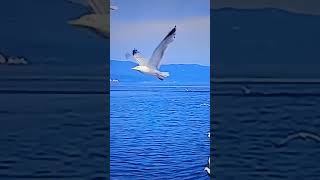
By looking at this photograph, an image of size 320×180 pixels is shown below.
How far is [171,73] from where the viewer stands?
450 centimetres

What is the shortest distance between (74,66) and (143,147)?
80 centimetres

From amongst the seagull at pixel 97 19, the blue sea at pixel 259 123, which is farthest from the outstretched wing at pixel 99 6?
the blue sea at pixel 259 123

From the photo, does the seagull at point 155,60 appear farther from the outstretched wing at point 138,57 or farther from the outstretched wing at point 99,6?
the outstretched wing at point 99,6

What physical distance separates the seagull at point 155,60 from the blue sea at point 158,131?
0.33 feet

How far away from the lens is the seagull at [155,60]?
14.6 feet

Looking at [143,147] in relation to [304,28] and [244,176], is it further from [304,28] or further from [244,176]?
[304,28]

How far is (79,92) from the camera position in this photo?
13.9 ft

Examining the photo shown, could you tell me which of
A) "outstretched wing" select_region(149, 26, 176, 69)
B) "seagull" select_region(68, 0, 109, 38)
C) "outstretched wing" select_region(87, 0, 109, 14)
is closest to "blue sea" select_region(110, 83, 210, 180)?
"outstretched wing" select_region(149, 26, 176, 69)

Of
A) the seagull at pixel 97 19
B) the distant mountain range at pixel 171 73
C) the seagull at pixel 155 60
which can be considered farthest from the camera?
the seagull at pixel 155 60

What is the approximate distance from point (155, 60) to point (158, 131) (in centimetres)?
54

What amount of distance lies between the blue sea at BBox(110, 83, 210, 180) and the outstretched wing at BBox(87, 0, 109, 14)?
57cm

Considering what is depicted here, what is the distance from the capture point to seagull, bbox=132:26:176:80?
4461 millimetres

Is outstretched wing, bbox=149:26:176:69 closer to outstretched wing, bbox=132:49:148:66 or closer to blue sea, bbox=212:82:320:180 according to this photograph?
outstretched wing, bbox=132:49:148:66

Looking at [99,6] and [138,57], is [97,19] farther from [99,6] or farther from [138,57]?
→ [138,57]
